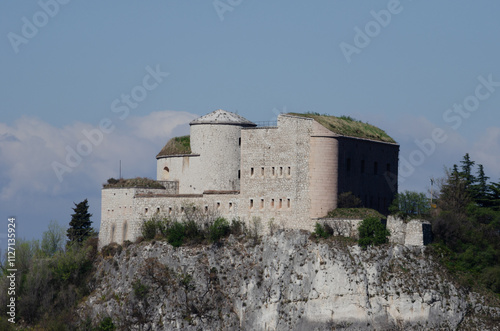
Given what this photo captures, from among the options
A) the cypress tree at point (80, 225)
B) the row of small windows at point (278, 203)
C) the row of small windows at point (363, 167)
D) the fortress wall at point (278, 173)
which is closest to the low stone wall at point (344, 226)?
the fortress wall at point (278, 173)

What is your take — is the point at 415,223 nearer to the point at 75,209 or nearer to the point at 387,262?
the point at 387,262

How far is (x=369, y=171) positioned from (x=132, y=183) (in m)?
21.2

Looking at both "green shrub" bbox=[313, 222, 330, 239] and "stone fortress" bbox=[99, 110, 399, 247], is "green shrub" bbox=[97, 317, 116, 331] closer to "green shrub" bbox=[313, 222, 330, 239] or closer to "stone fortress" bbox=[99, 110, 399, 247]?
"stone fortress" bbox=[99, 110, 399, 247]

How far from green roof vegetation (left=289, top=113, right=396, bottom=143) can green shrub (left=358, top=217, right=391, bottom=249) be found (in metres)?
8.63

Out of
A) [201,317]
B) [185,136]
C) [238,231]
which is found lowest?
[201,317]

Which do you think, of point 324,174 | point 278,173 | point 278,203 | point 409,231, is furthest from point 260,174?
point 409,231

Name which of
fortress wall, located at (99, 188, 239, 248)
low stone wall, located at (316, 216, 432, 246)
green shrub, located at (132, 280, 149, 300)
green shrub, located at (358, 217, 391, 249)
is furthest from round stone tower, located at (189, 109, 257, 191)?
green shrub, located at (358, 217, 391, 249)

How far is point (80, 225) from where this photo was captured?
114 m

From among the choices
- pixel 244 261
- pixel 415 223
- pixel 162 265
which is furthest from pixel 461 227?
pixel 162 265

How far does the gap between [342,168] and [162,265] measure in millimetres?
16848

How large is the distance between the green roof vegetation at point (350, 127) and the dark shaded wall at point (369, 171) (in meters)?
0.80

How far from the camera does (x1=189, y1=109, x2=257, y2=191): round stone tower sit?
3905 inches

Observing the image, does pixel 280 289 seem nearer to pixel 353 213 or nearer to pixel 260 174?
pixel 353 213

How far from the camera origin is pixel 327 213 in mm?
92000
